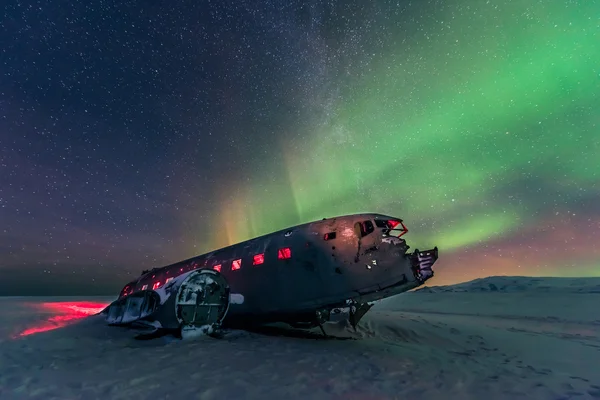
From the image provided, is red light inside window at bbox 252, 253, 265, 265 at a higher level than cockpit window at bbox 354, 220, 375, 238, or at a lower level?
lower

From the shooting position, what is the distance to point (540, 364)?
1320 centimetres

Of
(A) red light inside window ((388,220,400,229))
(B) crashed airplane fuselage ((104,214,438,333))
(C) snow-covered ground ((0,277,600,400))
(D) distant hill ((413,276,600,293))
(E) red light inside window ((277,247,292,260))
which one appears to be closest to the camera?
(C) snow-covered ground ((0,277,600,400))

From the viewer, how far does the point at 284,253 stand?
57.7ft

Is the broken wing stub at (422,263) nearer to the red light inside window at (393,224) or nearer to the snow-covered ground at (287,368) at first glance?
the red light inside window at (393,224)

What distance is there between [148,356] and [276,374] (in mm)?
4871

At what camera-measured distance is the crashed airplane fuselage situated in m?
15.4

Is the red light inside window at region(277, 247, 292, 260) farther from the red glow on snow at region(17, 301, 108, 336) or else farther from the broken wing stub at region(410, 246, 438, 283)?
the red glow on snow at region(17, 301, 108, 336)

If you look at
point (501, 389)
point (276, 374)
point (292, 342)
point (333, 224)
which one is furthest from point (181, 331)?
point (501, 389)

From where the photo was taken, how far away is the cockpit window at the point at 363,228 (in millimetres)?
16266

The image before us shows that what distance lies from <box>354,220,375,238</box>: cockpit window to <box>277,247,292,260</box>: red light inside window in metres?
3.70

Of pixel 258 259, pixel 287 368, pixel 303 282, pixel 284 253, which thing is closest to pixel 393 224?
pixel 303 282

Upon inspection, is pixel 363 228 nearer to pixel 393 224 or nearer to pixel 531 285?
pixel 393 224

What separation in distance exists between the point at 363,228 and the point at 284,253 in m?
4.40

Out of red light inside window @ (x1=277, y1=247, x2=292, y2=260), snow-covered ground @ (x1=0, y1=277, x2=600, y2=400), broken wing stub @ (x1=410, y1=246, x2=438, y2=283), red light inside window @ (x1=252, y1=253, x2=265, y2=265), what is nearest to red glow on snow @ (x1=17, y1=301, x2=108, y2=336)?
snow-covered ground @ (x1=0, y1=277, x2=600, y2=400)
